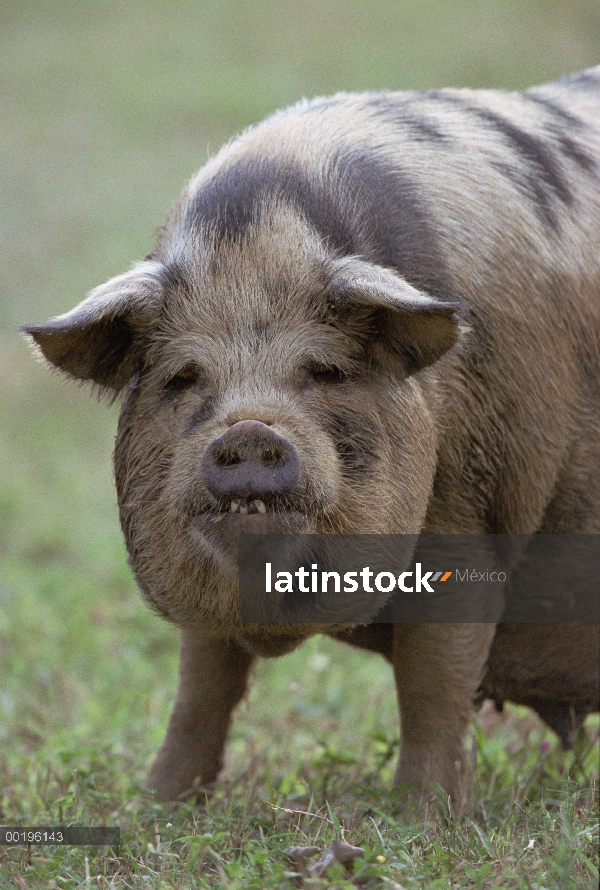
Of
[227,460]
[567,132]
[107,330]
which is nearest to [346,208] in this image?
[107,330]

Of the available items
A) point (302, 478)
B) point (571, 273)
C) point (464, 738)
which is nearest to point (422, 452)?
point (302, 478)

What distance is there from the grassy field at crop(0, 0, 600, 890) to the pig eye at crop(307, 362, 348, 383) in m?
1.32

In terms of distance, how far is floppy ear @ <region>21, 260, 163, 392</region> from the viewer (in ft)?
13.4

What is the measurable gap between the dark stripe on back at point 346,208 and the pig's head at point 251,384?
5cm

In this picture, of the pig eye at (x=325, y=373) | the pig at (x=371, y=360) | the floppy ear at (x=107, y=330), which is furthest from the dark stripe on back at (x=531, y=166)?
the floppy ear at (x=107, y=330)

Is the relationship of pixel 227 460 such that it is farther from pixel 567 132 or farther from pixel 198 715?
pixel 567 132

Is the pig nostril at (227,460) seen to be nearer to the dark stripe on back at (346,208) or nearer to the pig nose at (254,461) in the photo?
the pig nose at (254,461)

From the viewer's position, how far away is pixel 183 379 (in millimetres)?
4238

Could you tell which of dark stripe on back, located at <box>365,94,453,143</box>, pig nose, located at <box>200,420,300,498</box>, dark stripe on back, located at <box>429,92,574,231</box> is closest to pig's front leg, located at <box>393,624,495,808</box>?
pig nose, located at <box>200,420,300,498</box>

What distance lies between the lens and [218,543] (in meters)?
3.92

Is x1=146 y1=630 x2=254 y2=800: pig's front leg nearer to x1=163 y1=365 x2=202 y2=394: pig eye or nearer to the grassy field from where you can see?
the grassy field

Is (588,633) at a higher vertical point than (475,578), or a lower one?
lower

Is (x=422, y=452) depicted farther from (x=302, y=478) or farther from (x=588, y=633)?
(x=588, y=633)

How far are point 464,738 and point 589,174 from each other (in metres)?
2.16
